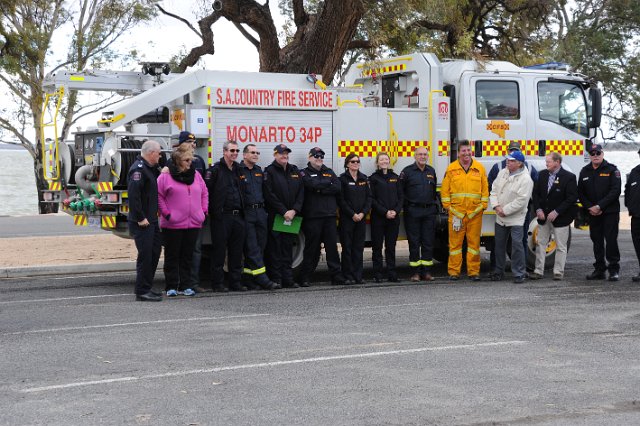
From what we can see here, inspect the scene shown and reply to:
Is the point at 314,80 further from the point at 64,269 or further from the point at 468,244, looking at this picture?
the point at 64,269

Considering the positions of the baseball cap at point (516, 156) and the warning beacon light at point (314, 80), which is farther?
the warning beacon light at point (314, 80)

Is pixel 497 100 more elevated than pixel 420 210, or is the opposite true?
pixel 497 100

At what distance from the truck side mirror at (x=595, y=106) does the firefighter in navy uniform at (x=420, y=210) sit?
2.94m

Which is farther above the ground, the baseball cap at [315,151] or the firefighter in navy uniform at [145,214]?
the baseball cap at [315,151]

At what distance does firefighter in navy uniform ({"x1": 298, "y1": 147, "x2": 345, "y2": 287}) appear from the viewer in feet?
43.0

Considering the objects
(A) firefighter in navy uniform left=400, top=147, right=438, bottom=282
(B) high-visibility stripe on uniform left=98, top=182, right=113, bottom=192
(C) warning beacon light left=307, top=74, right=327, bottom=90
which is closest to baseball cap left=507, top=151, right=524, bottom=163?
(A) firefighter in navy uniform left=400, top=147, right=438, bottom=282

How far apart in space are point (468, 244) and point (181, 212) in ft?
13.6

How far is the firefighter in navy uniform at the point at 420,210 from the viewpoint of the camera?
13711 millimetres

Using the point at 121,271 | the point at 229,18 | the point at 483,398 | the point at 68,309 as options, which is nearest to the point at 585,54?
the point at 229,18

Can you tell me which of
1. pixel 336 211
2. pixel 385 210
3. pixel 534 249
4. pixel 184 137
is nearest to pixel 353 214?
pixel 336 211

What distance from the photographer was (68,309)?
11.0m

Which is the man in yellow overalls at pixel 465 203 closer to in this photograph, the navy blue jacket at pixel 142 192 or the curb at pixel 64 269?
the navy blue jacket at pixel 142 192

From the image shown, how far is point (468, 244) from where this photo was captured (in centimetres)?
1402

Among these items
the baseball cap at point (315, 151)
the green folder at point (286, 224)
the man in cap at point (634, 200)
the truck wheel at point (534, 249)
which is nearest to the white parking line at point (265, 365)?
the green folder at point (286, 224)
